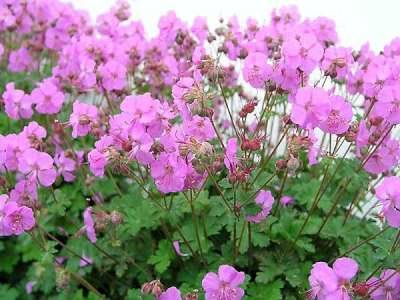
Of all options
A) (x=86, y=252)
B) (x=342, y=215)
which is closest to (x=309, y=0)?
(x=342, y=215)

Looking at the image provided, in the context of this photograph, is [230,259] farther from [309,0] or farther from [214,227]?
[309,0]

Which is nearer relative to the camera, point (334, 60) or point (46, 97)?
point (334, 60)

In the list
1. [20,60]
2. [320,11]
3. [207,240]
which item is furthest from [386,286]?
[320,11]

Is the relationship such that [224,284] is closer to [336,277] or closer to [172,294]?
[172,294]

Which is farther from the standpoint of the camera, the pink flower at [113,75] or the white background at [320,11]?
the white background at [320,11]

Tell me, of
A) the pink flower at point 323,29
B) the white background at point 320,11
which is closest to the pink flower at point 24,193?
the pink flower at point 323,29

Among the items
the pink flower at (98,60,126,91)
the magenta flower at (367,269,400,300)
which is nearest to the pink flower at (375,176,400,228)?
the magenta flower at (367,269,400,300)

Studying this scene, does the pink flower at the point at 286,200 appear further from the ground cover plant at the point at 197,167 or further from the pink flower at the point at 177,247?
the pink flower at the point at 177,247
